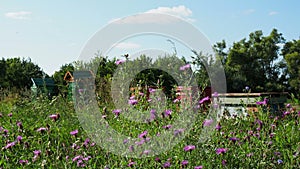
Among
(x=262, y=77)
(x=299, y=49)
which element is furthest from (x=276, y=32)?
(x=262, y=77)

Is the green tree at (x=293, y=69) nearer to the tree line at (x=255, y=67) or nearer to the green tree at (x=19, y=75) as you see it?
the tree line at (x=255, y=67)

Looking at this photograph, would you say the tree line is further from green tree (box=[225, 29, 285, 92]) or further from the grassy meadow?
the grassy meadow

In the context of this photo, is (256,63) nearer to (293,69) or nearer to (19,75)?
(293,69)

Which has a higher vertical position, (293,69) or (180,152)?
(293,69)

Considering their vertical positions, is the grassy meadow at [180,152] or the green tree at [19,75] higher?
the green tree at [19,75]

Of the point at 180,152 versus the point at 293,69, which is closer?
the point at 180,152

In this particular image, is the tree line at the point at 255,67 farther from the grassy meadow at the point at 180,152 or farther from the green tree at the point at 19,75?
the grassy meadow at the point at 180,152

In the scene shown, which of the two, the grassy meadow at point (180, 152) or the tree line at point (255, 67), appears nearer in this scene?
the grassy meadow at point (180, 152)

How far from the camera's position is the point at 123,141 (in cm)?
300

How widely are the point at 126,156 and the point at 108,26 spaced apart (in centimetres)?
139

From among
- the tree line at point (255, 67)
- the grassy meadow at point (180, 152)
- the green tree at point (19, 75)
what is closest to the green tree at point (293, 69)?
the tree line at point (255, 67)

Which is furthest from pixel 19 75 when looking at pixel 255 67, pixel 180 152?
pixel 180 152

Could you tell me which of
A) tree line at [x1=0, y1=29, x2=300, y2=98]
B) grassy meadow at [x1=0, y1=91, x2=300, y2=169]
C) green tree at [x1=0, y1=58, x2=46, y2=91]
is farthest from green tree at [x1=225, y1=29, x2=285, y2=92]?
grassy meadow at [x1=0, y1=91, x2=300, y2=169]

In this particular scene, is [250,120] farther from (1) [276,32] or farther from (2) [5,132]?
(1) [276,32]
